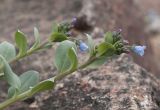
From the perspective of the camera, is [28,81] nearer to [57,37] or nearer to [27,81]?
[27,81]

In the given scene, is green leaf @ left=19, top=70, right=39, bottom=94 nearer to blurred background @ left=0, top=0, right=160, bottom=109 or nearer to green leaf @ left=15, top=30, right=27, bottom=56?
green leaf @ left=15, top=30, right=27, bottom=56

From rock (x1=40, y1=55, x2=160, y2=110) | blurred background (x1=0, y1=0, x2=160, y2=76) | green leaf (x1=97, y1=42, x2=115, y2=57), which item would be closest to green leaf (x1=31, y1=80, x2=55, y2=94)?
green leaf (x1=97, y1=42, x2=115, y2=57)

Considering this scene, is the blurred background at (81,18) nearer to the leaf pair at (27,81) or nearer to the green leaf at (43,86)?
the leaf pair at (27,81)

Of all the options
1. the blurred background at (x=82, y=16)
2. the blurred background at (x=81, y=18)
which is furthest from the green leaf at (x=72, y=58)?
the blurred background at (x=82, y=16)

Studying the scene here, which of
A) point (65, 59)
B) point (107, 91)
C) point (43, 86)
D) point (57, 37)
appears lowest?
point (107, 91)

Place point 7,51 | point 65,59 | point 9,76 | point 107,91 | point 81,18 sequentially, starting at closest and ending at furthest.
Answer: point 9,76 < point 65,59 < point 7,51 < point 107,91 < point 81,18

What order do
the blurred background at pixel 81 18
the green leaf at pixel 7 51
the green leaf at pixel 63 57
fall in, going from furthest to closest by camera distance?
the blurred background at pixel 81 18 → the green leaf at pixel 7 51 → the green leaf at pixel 63 57

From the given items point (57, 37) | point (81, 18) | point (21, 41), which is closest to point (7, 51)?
point (21, 41)

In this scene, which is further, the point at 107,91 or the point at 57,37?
the point at 107,91
